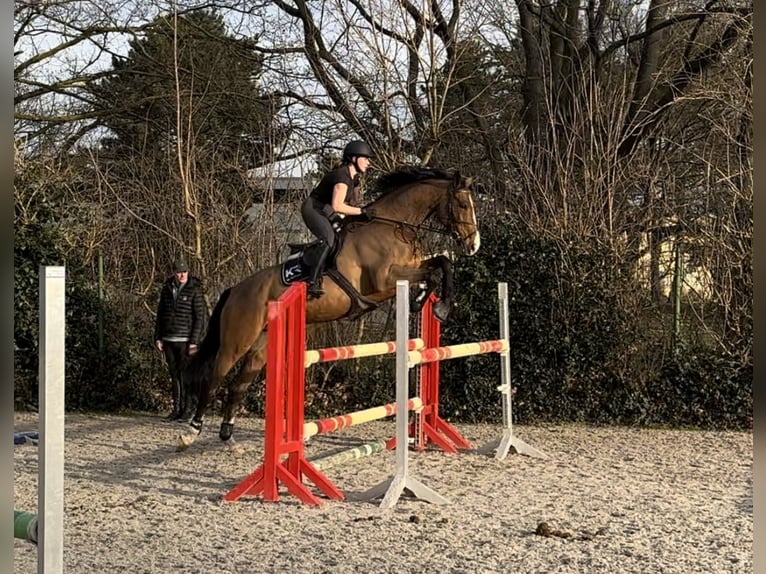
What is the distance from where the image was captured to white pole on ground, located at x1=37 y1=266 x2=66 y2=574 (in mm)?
1453

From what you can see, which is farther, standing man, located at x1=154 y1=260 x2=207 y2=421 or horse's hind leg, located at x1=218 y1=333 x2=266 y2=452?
standing man, located at x1=154 y1=260 x2=207 y2=421

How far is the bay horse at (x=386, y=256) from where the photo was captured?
21.0 ft

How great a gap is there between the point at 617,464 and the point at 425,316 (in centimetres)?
200

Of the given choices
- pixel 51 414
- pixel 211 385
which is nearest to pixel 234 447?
pixel 211 385

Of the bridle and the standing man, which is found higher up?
the bridle

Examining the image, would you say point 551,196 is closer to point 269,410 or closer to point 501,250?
point 501,250

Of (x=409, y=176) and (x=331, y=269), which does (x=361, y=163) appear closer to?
(x=409, y=176)

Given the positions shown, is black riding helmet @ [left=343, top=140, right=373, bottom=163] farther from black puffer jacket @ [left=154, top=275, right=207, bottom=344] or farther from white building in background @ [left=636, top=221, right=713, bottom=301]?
white building in background @ [left=636, top=221, right=713, bottom=301]

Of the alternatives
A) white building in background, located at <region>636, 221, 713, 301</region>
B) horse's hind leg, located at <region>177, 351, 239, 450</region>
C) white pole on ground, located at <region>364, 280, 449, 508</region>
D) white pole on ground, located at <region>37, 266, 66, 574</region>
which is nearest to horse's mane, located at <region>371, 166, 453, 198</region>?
white pole on ground, located at <region>364, 280, 449, 508</region>

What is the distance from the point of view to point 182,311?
8.94 metres

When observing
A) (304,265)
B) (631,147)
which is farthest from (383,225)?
(631,147)

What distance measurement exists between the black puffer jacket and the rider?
2.92 metres

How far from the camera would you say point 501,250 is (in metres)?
9.10

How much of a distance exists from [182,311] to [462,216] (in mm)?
3850
